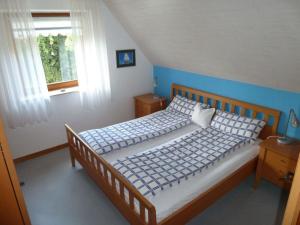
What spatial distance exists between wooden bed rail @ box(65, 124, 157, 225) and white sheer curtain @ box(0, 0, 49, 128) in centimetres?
80

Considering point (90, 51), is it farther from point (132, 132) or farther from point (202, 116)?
point (202, 116)

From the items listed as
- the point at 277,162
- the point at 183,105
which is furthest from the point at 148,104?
the point at 277,162

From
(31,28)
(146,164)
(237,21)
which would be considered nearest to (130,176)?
(146,164)

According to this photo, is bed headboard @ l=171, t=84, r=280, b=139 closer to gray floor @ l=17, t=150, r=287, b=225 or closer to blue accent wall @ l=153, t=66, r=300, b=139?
blue accent wall @ l=153, t=66, r=300, b=139

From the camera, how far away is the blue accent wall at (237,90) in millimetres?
2889

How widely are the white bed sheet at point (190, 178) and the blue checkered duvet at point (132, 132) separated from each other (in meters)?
0.08

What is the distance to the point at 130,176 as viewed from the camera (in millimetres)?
2324

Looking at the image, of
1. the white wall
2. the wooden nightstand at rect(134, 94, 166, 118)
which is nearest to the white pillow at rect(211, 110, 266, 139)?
the wooden nightstand at rect(134, 94, 166, 118)

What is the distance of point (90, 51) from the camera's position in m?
3.73

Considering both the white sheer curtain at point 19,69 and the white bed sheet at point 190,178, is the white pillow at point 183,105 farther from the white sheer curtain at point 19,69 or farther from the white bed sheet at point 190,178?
the white sheer curtain at point 19,69

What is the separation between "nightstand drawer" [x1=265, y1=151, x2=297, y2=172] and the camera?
2.51 metres

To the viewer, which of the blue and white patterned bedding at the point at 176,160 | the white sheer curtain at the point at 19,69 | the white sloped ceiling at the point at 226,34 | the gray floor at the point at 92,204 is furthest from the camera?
the white sheer curtain at the point at 19,69

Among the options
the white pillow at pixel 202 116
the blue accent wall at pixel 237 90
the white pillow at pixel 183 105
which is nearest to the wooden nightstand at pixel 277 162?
the blue accent wall at pixel 237 90

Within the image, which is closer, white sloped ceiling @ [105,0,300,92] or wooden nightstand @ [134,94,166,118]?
white sloped ceiling @ [105,0,300,92]
